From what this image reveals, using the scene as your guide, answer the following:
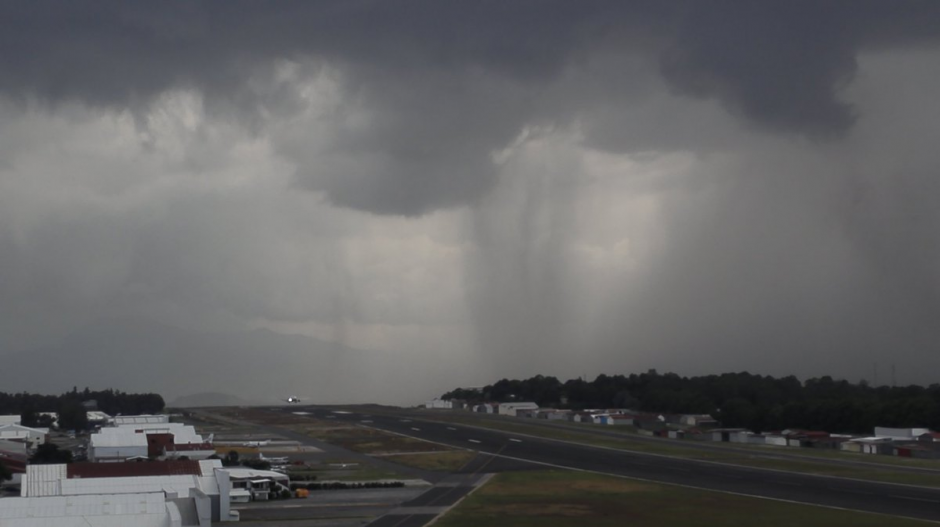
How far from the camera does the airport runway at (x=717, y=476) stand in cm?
6669

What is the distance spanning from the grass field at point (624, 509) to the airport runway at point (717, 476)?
3442 millimetres

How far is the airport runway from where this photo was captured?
66.7 meters

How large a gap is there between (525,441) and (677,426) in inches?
1892

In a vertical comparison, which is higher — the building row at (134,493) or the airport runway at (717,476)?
the building row at (134,493)

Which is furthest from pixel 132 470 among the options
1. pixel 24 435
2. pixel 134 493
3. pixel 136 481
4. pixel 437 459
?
pixel 24 435

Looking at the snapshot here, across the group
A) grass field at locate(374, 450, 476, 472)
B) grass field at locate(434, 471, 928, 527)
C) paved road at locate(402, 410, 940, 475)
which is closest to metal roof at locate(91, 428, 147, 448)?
grass field at locate(374, 450, 476, 472)

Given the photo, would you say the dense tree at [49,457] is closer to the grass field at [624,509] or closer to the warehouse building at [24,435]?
the warehouse building at [24,435]

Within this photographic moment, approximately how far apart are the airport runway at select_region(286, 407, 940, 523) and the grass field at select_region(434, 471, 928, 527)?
3.44 metres

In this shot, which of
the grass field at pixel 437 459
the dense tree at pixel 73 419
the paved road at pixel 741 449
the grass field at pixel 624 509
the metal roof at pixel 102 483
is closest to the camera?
the grass field at pixel 624 509

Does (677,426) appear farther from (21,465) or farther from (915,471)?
(21,465)

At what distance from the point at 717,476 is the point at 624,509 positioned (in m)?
24.5

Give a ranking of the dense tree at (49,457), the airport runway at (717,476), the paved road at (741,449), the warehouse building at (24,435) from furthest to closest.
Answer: the warehouse building at (24,435), the paved road at (741,449), the dense tree at (49,457), the airport runway at (717,476)

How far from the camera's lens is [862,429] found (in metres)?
139

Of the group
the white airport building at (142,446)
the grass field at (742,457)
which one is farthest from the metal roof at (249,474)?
the grass field at (742,457)
